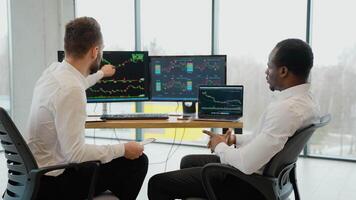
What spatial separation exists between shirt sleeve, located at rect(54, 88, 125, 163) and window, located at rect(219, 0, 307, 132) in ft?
11.4

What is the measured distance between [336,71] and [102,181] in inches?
139

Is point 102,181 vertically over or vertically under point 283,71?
under

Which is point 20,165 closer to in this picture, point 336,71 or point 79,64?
point 79,64

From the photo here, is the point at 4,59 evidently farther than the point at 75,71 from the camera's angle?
Yes

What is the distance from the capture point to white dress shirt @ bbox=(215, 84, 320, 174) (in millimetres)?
1654

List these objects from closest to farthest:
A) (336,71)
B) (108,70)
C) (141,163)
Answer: (141,163), (108,70), (336,71)

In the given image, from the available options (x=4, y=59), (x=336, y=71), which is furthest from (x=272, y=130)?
(x=4, y=59)

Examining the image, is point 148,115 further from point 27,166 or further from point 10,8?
point 10,8

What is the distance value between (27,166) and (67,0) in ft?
14.8

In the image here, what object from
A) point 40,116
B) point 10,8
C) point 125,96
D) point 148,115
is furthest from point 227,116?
point 10,8

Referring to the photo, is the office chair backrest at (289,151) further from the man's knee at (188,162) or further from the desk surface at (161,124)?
the desk surface at (161,124)

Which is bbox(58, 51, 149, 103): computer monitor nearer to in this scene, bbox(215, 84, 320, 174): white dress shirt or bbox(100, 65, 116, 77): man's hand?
bbox(100, 65, 116, 77): man's hand

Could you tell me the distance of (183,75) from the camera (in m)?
3.14

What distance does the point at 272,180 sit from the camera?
1.66 m
